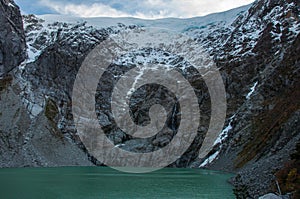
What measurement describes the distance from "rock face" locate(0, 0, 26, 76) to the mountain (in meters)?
0.38

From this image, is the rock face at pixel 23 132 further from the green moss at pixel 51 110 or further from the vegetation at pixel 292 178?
the vegetation at pixel 292 178

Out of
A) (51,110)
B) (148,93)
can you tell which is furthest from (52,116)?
(148,93)

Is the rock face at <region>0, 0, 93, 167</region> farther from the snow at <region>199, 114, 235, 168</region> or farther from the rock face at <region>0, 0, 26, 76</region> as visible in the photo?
the snow at <region>199, 114, 235, 168</region>

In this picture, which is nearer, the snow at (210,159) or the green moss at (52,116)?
the snow at (210,159)

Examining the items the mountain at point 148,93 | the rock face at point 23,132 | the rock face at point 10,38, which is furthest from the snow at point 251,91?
the rock face at point 10,38

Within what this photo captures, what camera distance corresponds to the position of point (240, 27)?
156m

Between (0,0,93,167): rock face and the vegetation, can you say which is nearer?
the vegetation

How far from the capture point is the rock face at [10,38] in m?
140

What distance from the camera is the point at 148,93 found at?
154875mm

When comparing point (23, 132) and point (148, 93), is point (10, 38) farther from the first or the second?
point (148, 93)

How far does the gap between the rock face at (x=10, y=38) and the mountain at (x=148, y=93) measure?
0.38 metres

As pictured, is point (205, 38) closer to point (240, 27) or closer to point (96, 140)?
point (240, 27)

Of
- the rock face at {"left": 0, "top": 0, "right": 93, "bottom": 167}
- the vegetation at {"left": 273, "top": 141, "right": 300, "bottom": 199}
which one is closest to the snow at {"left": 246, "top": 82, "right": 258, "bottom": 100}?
the rock face at {"left": 0, "top": 0, "right": 93, "bottom": 167}

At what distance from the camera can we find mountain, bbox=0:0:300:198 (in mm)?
89500
